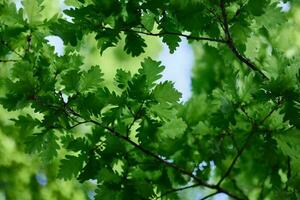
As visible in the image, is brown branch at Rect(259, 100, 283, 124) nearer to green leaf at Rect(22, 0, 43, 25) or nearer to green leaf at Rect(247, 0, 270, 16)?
A: green leaf at Rect(247, 0, 270, 16)

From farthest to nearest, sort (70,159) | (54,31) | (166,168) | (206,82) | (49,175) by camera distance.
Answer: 1. (206,82)
2. (49,175)
3. (166,168)
4. (70,159)
5. (54,31)

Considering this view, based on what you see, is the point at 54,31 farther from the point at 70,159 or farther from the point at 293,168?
the point at 293,168

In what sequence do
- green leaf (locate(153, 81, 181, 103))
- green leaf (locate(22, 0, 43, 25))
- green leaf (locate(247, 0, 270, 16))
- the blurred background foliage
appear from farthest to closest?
the blurred background foliage < green leaf (locate(22, 0, 43, 25)) < green leaf (locate(153, 81, 181, 103)) < green leaf (locate(247, 0, 270, 16))

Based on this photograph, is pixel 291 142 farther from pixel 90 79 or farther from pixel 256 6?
pixel 90 79

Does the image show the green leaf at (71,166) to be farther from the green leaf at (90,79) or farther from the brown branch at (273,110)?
the brown branch at (273,110)

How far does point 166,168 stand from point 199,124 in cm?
24

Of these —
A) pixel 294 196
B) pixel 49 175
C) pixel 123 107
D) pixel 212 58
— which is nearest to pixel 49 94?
pixel 123 107

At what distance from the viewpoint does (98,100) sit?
1.44 m

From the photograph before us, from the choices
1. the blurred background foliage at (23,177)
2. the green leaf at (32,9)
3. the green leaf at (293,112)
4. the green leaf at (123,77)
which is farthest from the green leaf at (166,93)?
the blurred background foliage at (23,177)

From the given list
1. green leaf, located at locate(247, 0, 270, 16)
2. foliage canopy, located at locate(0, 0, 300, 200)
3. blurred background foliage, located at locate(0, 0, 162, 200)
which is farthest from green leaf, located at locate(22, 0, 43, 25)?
blurred background foliage, located at locate(0, 0, 162, 200)

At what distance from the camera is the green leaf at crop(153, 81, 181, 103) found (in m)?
1.39

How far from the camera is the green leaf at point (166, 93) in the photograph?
139 centimetres

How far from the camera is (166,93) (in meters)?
1.40

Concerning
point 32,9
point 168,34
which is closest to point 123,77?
point 168,34
